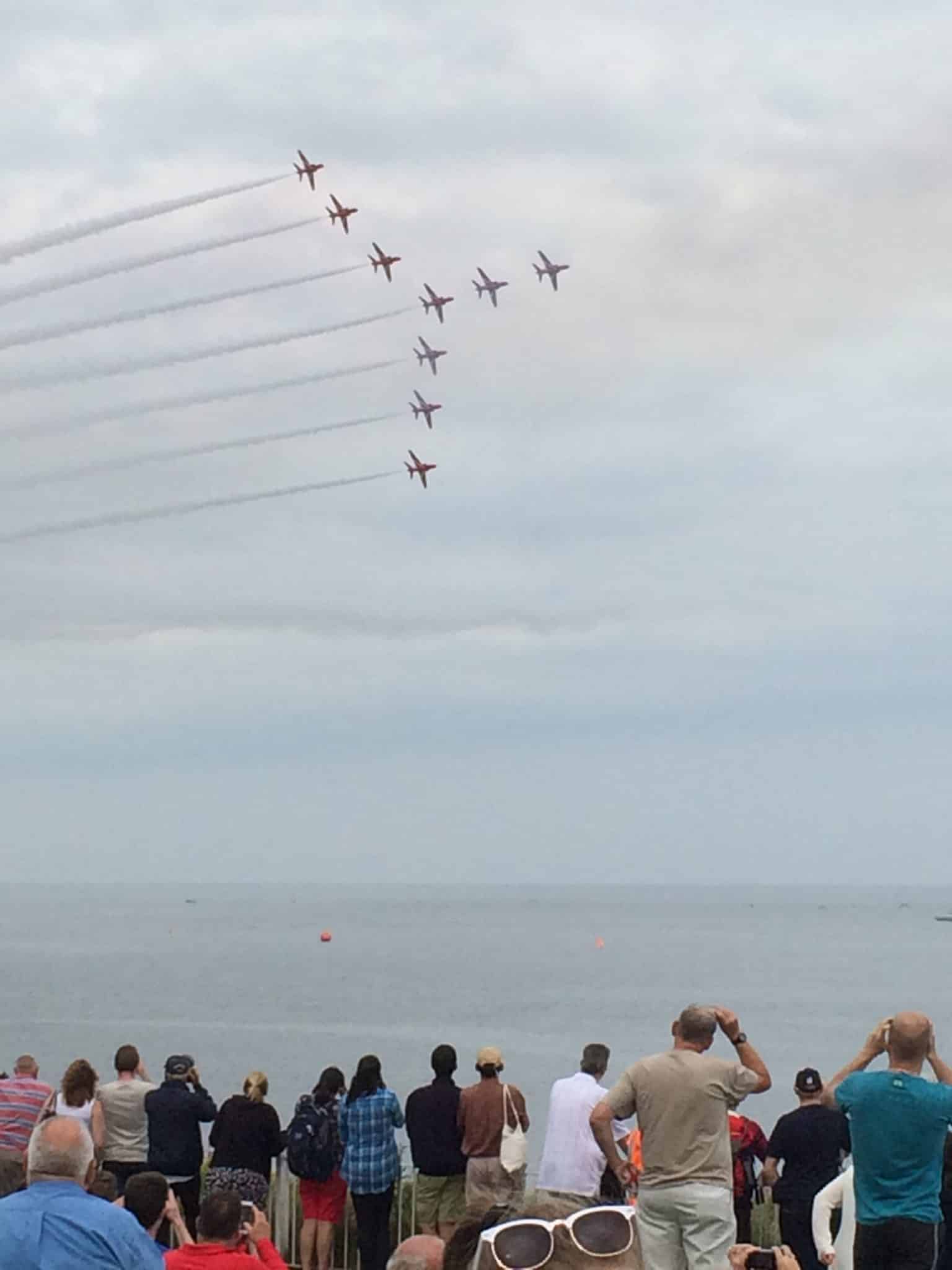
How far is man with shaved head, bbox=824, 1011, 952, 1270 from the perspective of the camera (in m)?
8.20

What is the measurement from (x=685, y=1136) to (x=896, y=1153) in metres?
1.12

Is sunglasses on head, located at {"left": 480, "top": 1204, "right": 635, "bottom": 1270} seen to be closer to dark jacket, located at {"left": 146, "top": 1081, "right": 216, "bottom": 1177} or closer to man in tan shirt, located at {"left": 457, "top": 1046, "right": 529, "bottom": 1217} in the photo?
dark jacket, located at {"left": 146, "top": 1081, "right": 216, "bottom": 1177}

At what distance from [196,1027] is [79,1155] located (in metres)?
83.4

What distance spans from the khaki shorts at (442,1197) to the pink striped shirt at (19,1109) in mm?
3138

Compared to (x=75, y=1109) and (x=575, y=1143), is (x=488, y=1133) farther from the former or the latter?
(x=75, y=1109)

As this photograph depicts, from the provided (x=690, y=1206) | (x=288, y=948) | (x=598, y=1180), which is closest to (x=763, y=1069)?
(x=690, y=1206)

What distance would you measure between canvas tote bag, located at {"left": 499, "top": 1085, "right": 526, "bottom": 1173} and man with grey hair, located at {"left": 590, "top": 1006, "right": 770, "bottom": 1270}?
3.70 m

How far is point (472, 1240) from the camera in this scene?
14.3 ft

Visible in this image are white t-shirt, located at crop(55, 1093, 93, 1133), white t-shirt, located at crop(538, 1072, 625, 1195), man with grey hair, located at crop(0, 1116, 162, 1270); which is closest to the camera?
man with grey hair, located at crop(0, 1116, 162, 1270)

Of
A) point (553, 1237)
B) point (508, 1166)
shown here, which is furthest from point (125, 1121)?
point (553, 1237)

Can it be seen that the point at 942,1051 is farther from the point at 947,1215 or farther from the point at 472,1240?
the point at 472,1240

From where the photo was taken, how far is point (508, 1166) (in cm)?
1270

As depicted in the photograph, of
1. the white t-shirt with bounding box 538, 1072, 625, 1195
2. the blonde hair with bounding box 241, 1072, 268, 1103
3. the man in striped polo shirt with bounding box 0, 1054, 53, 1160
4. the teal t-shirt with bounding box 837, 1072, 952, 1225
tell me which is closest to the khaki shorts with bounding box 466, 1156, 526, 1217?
the white t-shirt with bounding box 538, 1072, 625, 1195

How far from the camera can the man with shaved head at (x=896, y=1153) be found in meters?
8.20
